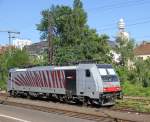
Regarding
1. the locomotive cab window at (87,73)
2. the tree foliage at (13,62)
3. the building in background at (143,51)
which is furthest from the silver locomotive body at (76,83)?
the building in background at (143,51)

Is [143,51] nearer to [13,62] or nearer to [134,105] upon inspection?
[13,62]

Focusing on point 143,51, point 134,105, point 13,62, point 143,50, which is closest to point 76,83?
point 134,105

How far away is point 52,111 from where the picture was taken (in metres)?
26.1

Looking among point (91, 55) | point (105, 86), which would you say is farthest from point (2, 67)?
point (105, 86)

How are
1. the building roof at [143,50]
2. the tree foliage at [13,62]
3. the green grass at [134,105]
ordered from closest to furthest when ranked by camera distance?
the green grass at [134,105], the tree foliage at [13,62], the building roof at [143,50]

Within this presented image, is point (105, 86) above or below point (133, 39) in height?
below

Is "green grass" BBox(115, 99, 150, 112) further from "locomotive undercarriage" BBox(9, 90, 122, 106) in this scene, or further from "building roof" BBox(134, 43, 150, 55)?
"building roof" BBox(134, 43, 150, 55)

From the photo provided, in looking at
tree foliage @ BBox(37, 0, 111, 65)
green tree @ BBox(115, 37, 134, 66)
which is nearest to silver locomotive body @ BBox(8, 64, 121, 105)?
tree foliage @ BBox(37, 0, 111, 65)

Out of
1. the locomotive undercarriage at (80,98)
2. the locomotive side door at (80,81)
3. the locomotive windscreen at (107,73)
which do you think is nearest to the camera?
the locomotive undercarriage at (80,98)

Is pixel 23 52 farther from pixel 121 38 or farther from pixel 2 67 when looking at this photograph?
pixel 121 38

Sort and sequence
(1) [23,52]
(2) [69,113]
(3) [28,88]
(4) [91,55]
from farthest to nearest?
(1) [23,52]
(4) [91,55]
(3) [28,88]
(2) [69,113]

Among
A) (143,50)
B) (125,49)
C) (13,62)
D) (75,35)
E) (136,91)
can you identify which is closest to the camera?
(136,91)

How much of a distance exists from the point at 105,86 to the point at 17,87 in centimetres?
1487

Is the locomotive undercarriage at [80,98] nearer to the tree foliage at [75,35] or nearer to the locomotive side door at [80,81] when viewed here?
the locomotive side door at [80,81]
